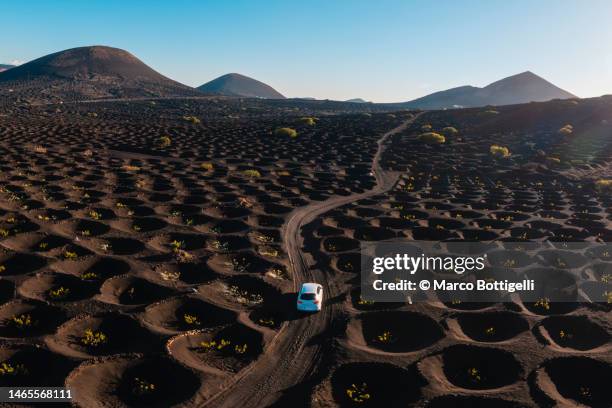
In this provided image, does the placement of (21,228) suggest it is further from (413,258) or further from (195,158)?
(195,158)

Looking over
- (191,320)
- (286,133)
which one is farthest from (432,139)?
(191,320)

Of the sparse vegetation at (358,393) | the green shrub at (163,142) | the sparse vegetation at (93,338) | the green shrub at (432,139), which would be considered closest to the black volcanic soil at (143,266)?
the sparse vegetation at (93,338)

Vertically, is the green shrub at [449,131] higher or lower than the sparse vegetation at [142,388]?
higher

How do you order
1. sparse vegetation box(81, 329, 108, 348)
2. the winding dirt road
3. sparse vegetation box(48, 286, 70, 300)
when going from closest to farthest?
the winding dirt road → sparse vegetation box(81, 329, 108, 348) → sparse vegetation box(48, 286, 70, 300)

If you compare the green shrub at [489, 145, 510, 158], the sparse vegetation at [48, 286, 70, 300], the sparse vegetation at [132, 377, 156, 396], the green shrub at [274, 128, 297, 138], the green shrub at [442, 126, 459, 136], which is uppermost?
the green shrub at [442, 126, 459, 136]

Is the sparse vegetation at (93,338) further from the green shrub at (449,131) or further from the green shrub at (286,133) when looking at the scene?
the green shrub at (449,131)

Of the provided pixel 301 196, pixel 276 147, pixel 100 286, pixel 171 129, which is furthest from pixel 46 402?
pixel 171 129

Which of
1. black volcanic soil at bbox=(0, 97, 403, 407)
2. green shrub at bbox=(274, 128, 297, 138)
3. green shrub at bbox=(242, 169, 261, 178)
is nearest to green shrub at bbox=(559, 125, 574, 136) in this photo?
black volcanic soil at bbox=(0, 97, 403, 407)

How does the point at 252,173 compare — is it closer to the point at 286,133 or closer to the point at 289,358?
the point at 289,358

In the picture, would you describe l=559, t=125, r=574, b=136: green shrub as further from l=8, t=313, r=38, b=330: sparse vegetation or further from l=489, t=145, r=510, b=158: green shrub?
l=8, t=313, r=38, b=330: sparse vegetation
